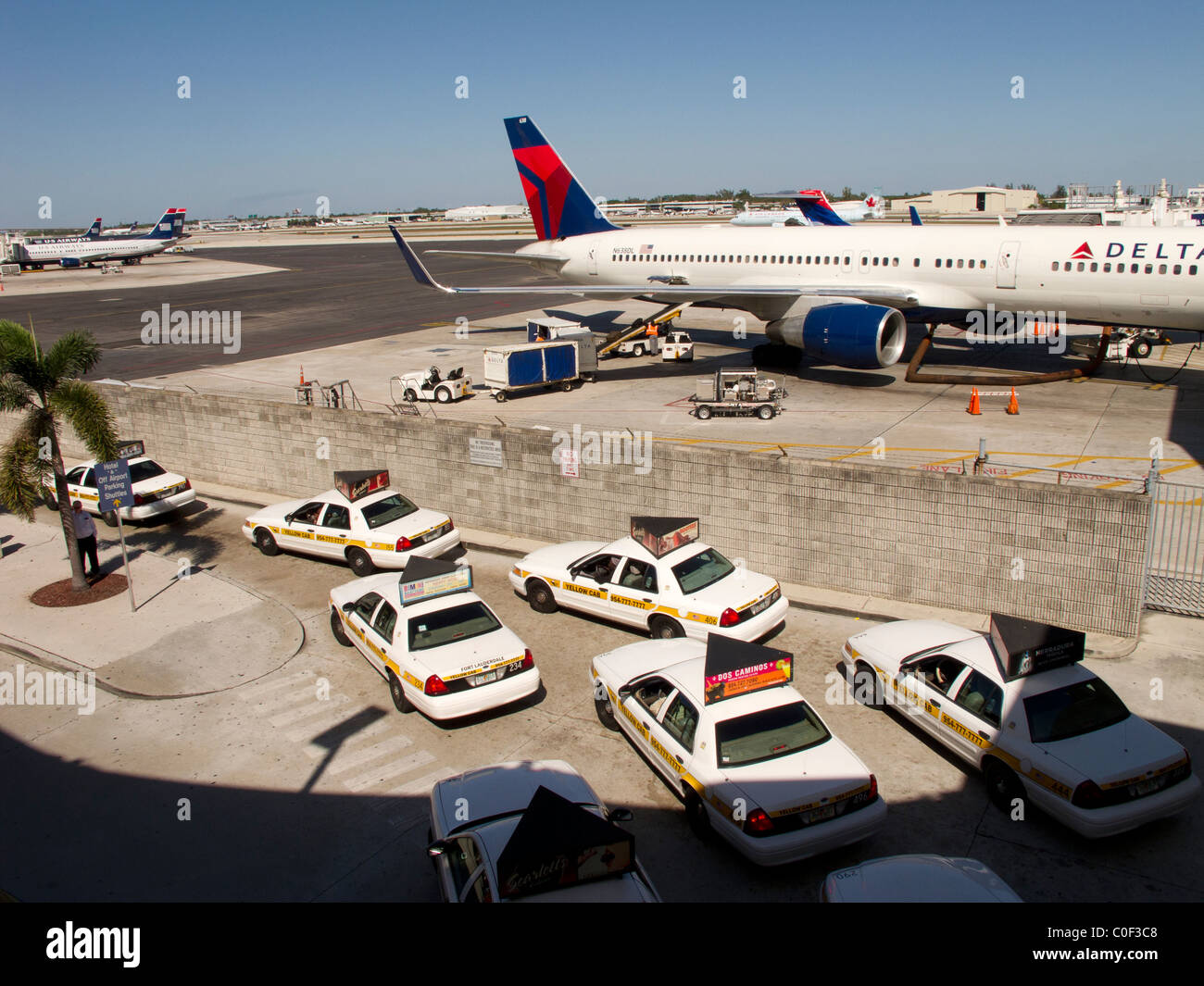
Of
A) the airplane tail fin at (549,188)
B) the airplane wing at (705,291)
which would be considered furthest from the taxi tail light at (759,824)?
the airplane tail fin at (549,188)

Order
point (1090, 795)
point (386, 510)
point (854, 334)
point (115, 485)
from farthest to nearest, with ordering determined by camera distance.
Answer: point (854, 334)
point (386, 510)
point (115, 485)
point (1090, 795)

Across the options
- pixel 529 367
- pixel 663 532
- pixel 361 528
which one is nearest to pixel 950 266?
pixel 529 367

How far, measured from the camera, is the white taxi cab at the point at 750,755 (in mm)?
8445

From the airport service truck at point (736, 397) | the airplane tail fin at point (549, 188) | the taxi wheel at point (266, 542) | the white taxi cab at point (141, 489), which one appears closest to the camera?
the taxi wheel at point (266, 542)

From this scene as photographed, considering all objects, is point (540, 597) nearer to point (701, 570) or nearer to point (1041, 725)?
point (701, 570)

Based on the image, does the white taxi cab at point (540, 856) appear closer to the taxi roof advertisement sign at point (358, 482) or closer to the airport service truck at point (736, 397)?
the taxi roof advertisement sign at point (358, 482)

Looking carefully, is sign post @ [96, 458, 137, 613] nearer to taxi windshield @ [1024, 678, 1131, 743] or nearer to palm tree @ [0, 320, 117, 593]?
palm tree @ [0, 320, 117, 593]

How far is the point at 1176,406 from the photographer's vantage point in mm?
24062

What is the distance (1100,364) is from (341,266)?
78.6m

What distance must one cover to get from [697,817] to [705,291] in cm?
2463

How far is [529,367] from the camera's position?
2858 centimetres

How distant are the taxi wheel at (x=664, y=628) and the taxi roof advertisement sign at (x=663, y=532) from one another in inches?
39.0

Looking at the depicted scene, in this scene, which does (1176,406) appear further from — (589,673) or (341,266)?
(341,266)
